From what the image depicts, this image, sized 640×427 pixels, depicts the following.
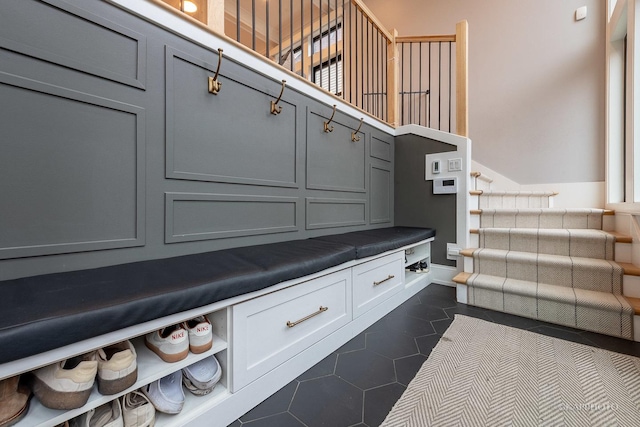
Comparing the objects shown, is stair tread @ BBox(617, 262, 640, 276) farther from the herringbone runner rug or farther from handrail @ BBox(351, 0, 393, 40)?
handrail @ BBox(351, 0, 393, 40)

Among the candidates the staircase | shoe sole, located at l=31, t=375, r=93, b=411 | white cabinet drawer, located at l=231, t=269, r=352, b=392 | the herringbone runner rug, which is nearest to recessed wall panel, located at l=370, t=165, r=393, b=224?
the staircase

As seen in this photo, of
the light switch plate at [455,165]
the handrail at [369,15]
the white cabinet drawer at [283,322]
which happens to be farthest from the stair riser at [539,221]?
the handrail at [369,15]

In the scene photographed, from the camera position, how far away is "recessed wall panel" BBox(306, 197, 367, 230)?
192 centimetres

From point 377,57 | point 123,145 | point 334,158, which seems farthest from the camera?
point 377,57

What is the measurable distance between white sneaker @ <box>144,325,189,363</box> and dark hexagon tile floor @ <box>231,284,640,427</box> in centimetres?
36

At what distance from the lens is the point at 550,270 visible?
1.84 m

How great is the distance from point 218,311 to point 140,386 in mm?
292

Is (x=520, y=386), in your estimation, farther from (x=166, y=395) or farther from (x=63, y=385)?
(x=63, y=385)

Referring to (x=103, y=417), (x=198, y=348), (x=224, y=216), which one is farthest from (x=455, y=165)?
(x=103, y=417)

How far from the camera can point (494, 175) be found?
326 centimetres

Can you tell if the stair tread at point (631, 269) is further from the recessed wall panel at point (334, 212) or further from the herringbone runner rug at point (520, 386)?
the recessed wall panel at point (334, 212)

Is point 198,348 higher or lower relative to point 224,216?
lower

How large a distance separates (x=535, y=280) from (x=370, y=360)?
148 cm

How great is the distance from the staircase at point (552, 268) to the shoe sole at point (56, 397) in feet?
7.17
